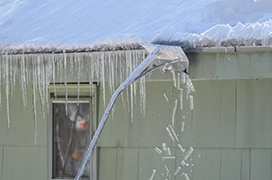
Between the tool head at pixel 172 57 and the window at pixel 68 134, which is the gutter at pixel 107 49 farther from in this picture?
the window at pixel 68 134

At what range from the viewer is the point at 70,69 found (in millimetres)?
6223

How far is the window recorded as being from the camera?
6992 mm

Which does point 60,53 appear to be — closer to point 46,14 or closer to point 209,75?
point 46,14

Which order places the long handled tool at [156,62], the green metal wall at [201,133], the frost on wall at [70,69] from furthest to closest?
the green metal wall at [201,133] < the frost on wall at [70,69] < the long handled tool at [156,62]

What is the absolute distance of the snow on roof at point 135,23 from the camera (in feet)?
17.3

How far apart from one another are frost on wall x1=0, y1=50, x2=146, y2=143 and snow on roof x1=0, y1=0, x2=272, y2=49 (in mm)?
139

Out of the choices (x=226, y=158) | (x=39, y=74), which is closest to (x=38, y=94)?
(x=39, y=74)

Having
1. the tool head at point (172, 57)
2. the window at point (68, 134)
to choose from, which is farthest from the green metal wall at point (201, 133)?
the tool head at point (172, 57)

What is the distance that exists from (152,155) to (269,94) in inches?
49.3

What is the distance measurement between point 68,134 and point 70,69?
1.05 m

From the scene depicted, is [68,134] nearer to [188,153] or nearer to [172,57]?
[188,153]

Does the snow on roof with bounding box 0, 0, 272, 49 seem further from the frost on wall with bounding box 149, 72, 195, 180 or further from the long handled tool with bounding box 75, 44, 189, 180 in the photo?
the frost on wall with bounding box 149, 72, 195, 180

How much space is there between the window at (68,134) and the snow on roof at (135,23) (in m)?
0.94

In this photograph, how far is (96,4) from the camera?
647cm
